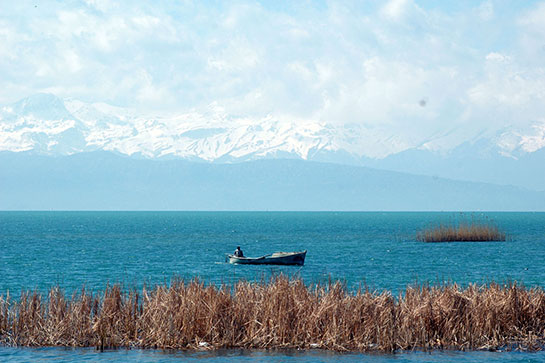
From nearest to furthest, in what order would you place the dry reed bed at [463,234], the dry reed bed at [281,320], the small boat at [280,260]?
the dry reed bed at [281,320], the small boat at [280,260], the dry reed bed at [463,234]

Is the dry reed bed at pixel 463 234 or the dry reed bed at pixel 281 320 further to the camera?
the dry reed bed at pixel 463 234

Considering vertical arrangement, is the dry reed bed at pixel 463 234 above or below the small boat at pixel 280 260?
above

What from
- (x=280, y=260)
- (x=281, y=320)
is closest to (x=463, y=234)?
(x=280, y=260)

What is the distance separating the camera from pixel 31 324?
24.5m

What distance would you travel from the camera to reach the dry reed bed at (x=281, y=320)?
77.4ft

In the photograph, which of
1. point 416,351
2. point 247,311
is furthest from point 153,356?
point 416,351

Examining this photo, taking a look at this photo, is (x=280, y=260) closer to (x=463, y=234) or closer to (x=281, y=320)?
(x=463, y=234)

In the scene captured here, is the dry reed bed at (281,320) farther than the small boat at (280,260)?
No

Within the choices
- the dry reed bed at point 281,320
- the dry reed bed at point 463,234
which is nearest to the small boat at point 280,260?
the dry reed bed at point 463,234

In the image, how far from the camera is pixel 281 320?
23.7 metres

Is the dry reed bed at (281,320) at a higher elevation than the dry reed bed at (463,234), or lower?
lower

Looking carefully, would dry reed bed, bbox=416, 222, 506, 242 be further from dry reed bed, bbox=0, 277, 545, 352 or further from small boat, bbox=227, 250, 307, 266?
dry reed bed, bbox=0, 277, 545, 352

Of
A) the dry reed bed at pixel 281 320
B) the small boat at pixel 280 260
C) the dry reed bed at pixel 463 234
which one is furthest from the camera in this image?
the dry reed bed at pixel 463 234

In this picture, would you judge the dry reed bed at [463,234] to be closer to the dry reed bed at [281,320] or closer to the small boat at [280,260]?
the small boat at [280,260]
